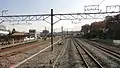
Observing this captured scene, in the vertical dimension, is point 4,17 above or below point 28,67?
above

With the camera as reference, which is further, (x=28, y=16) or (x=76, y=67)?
(x=28, y=16)

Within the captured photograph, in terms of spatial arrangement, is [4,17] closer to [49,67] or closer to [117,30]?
[49,67]

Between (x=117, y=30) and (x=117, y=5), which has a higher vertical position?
(x=117, y=5)

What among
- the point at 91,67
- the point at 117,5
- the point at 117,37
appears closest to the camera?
the point at 91,67

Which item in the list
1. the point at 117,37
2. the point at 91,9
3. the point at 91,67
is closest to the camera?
the point at 91,67

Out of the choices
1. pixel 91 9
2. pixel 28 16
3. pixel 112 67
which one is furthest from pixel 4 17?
pixel 112 67

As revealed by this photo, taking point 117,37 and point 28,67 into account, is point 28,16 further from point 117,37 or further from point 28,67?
point 117,37

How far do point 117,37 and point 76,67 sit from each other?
50.3 m

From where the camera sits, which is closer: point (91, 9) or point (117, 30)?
point (91, 9)

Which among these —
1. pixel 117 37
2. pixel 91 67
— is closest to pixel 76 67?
pixel 91 67

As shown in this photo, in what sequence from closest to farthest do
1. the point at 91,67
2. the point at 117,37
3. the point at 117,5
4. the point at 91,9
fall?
1. the point at 91,67
2. the point at 117,5
3. the point at 91,9
4. the point at 117,37

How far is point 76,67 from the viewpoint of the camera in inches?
612

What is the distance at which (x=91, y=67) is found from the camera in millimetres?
15328

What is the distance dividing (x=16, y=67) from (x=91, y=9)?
26194 millimetres
